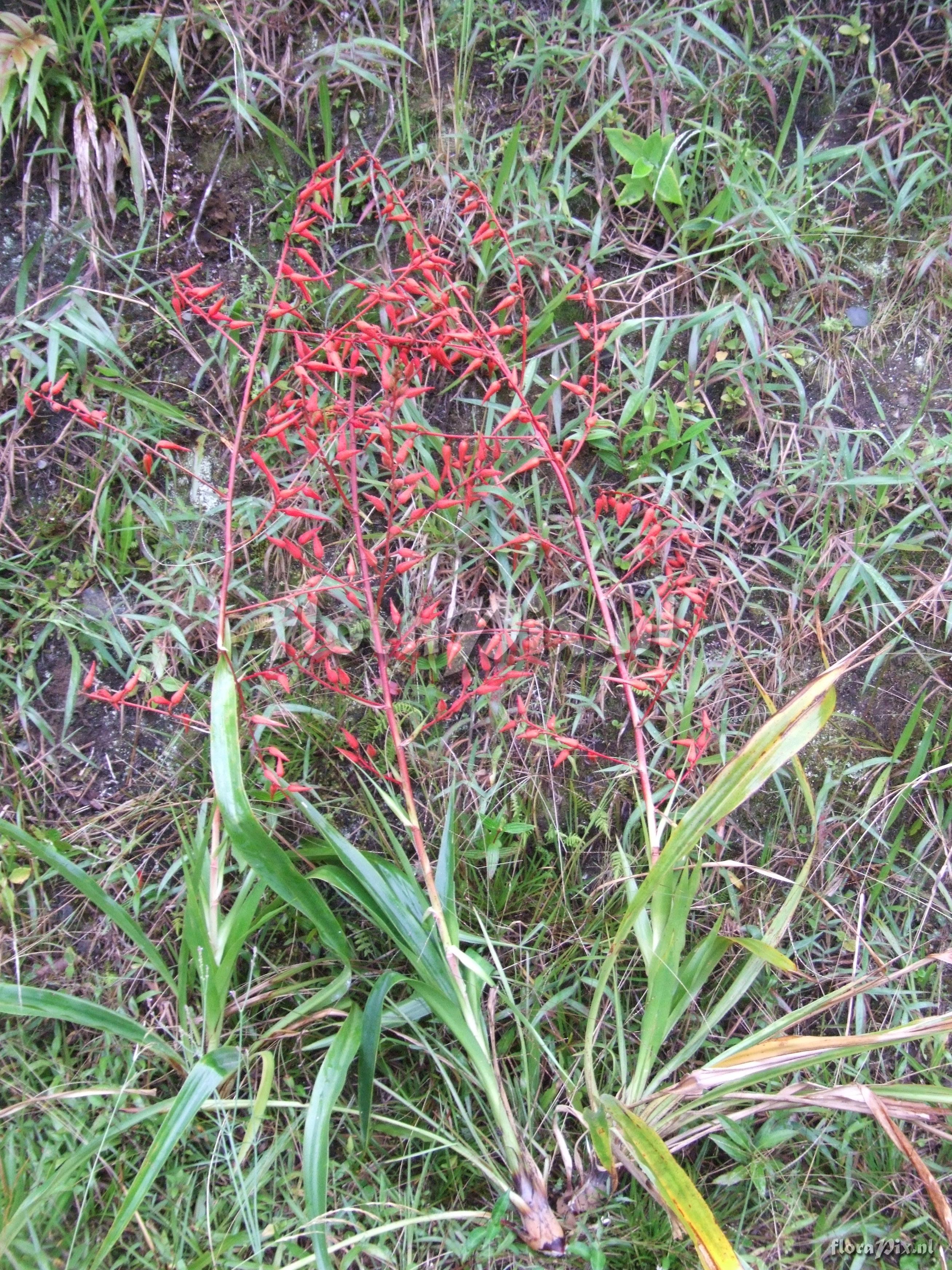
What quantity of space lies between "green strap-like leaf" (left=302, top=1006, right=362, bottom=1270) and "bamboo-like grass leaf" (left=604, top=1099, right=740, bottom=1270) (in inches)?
19.9

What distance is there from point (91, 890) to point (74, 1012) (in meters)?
0.23

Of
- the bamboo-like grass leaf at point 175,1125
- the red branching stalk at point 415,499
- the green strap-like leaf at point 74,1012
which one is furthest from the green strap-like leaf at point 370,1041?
the green strap-like leaf at point 74,1012

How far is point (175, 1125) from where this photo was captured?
1646mm

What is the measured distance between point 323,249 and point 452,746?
122 centimetres

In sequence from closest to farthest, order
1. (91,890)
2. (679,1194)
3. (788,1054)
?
(679,1194) → (788,1054) → (91,890)

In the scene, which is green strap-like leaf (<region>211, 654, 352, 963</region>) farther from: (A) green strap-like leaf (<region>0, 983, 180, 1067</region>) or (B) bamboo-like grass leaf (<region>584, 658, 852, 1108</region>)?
(B) bamboo-like grass leaf (<region>584, 658, 852, 1108</region>)

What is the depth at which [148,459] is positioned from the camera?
199 centimetres

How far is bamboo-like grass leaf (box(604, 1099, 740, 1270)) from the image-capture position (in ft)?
4.61

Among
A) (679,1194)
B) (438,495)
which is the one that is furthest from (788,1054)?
(438,495)

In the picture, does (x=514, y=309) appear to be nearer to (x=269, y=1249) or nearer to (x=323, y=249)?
(x=323, y=249)

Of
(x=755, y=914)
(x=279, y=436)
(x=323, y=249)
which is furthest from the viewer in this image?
(x=323, y=249)

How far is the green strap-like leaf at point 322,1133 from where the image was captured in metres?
1.60

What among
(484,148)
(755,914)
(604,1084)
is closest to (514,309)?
(484,148)

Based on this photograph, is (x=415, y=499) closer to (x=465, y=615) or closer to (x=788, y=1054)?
(x=465, y=615)
